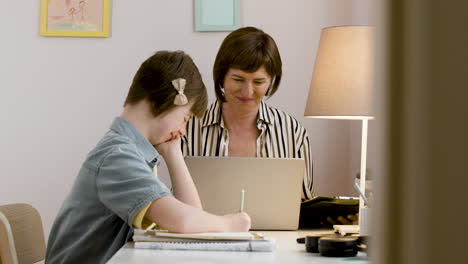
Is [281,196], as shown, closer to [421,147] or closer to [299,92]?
[299,92]

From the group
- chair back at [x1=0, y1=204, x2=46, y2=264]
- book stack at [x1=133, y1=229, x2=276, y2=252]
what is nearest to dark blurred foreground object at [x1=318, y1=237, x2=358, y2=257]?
book stack at [x1=133, y1=229, x2=276, y2=252]

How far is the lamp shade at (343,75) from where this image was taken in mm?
1842

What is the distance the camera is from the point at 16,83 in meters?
3.08

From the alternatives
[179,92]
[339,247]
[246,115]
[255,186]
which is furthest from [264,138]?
[339,247]

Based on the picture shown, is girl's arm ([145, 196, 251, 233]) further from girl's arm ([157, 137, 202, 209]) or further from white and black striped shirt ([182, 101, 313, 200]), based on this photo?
white and black striped shirt ([182, 101, 313, 200])

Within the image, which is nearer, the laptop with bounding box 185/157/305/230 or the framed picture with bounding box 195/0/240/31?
the laptop with bounding box 185/157/305/230

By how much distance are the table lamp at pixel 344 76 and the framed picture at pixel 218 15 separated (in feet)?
3.70

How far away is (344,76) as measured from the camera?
1.87m

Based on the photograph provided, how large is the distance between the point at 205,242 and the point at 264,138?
1.15 metres

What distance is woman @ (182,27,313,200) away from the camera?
2332 mm

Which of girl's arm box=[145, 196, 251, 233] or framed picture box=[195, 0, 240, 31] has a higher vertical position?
framed picture box=[195, 0, 240, 31]

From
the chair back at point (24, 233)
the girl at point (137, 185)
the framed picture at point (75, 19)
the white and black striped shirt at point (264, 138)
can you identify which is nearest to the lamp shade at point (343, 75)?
the girl at point (137, 185)

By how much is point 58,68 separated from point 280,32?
107cm

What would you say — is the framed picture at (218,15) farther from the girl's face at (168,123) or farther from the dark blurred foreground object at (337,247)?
the dark blurred foreground object at (337,247)
